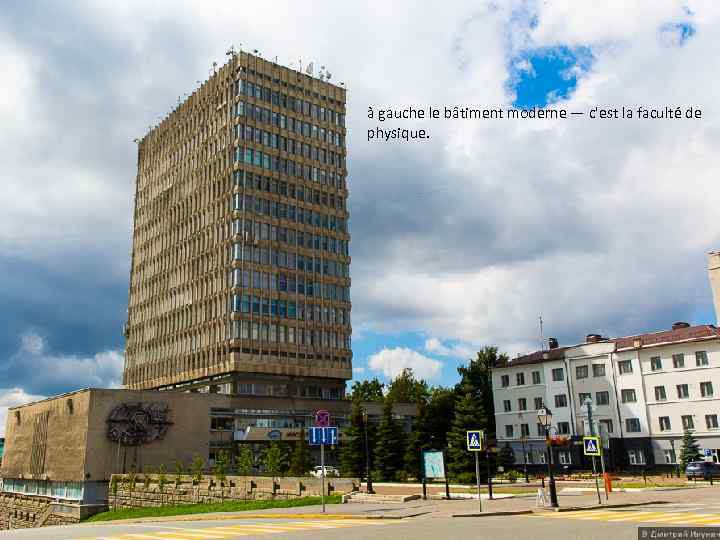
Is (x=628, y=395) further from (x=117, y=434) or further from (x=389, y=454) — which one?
(x=117, y=434)

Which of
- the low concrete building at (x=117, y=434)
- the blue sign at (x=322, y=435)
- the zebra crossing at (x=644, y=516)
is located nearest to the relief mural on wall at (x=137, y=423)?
the low concrete building at (x=117, y=434)

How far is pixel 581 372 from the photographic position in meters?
77.3

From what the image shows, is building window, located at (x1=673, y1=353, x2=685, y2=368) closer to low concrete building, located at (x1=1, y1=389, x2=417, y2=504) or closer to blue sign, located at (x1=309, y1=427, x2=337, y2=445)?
low concrete building, located at (x1=1, y1=389, x2=417, y2=504)

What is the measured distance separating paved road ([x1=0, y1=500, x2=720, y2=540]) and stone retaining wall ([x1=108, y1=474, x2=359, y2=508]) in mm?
12030

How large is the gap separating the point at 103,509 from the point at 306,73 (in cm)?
7386

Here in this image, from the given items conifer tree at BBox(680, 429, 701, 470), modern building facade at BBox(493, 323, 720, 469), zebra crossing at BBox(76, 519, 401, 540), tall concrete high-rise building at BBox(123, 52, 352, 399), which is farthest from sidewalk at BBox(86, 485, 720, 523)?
tall concrete high-rise building at BBox(123, 52, 352, 399)

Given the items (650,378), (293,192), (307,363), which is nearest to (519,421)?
(650,378)

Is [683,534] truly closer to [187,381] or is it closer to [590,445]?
[590,445]

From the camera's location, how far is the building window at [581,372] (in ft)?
252

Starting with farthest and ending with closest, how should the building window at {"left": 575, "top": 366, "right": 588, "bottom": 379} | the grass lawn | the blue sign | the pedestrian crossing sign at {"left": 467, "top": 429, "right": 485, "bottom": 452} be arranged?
the building window at {"left": 575, "top": 366, "right": 588, "bottom": 379}
the grass lawn
the pedestrian crossing sign at {"left": 467, "top": 429, "right": 485, "bottom": 452}
the blue sign

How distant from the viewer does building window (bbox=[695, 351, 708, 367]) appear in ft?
222

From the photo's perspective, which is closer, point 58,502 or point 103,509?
point 103,509

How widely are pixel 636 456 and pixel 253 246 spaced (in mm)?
56631

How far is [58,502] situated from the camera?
6900cm
